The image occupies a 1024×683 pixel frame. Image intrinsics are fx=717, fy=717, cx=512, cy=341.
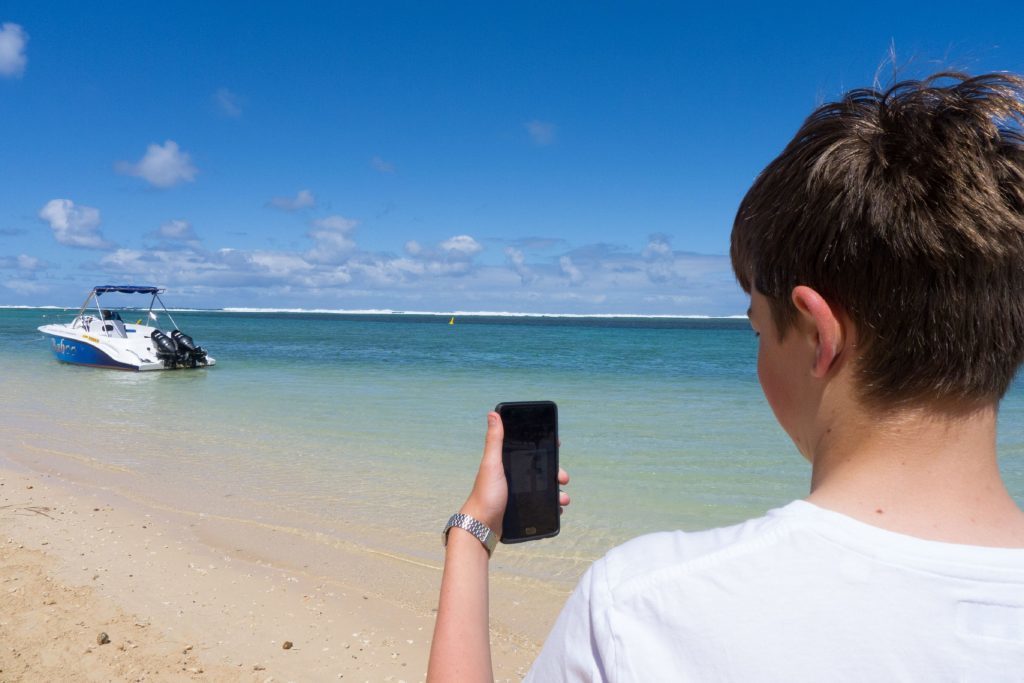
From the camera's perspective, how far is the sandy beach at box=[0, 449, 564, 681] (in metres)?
3.79

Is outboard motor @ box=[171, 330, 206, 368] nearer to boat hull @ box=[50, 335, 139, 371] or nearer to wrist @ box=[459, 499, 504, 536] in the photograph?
boat hull @ box=[50, 335, 139, 371]

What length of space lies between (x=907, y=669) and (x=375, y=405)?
14.3 m

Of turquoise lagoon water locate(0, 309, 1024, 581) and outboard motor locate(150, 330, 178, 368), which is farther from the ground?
outboard motor locate(150, 330, 178, 368)

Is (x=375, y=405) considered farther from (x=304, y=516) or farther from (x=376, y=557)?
(x=376, y=557)

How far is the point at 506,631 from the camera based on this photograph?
4414mm

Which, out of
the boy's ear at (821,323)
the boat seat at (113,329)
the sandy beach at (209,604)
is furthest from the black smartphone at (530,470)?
the boat seat at (113,329)

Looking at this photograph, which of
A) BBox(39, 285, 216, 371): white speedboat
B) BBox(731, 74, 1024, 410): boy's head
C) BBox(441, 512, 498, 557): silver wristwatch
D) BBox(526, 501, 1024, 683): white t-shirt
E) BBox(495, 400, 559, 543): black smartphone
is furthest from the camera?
BBox(39, 285, 216, 371): white speedboat

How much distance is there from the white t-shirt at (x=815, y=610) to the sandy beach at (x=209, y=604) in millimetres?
3353

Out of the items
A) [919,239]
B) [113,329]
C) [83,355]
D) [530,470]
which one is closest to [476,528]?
[530,470]

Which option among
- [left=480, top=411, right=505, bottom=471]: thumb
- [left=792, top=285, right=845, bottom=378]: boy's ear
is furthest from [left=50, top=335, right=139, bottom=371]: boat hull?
[left=792, top=285, right=845, bottom=378]: boy's ear

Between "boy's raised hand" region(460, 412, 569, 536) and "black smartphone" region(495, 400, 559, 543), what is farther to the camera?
"black smartphone" region(495, 400, 559, 543)

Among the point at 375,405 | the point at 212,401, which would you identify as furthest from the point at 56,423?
the point at 375,405

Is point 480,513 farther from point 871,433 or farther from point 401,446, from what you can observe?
point 401,446

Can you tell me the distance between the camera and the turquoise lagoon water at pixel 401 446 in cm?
672
